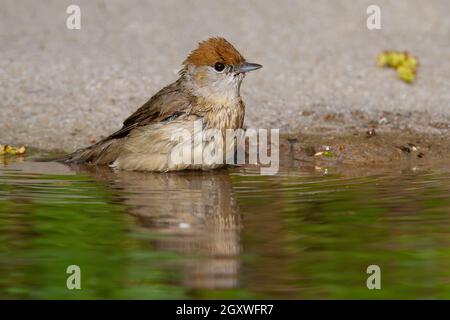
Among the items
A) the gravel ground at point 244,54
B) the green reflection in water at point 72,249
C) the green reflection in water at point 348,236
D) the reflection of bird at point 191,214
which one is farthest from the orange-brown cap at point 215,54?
the green reflection in water at point 72,249

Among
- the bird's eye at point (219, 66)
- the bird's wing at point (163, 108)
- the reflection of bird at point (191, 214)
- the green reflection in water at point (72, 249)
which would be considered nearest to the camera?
the green reflection in water at point (72, 249)

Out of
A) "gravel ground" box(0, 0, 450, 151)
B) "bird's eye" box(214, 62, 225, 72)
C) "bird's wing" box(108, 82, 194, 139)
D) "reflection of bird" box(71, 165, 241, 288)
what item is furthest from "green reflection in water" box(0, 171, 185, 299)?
"gravel ground" box(0, 0, 450, 151)

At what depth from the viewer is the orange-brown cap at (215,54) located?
32.7 ft

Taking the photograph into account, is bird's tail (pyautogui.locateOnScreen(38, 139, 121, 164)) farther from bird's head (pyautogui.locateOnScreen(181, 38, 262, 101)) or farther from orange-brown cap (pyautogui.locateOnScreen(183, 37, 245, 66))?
orange-brown cap (pyautogui.locateOnScreen(183, 37, 245, 66))

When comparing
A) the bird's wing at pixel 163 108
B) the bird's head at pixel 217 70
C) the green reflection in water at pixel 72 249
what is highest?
the bird's head at pixel 217 70

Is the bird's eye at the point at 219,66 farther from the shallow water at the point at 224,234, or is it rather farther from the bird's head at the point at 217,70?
the shallow water at the point at 224,234

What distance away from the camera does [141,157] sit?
979 cm

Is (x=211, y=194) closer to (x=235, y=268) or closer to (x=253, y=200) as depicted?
(x=253, y=200)

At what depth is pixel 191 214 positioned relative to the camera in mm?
7547

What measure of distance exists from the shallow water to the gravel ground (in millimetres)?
2192

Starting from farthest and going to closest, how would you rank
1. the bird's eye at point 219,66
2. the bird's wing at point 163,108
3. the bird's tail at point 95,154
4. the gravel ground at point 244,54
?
the gravel ground at point 244,54, the bird's tail at point 95,154, the bird's eye at point 219,66, the bird's wing at point 163,108

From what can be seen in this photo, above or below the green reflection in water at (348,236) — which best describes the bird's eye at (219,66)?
above

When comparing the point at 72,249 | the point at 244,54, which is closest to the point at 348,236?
the point at 72,249

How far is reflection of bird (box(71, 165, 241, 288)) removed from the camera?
6.06m
